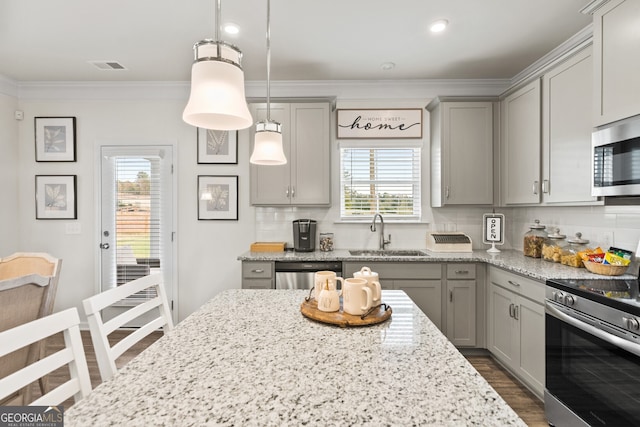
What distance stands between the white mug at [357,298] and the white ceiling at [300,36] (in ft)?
6.40

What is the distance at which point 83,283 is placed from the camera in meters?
3.69

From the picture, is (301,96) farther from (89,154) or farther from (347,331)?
(347,331)

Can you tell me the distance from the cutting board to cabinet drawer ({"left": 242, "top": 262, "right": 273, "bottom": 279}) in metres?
0.35

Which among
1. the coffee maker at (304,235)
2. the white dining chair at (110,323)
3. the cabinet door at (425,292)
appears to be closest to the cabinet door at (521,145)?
the cabinet door at (425,292)

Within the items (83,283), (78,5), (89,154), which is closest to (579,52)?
(78,5)

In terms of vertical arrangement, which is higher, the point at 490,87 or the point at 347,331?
the point at 490,87

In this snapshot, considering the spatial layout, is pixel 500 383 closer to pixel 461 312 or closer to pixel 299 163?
pixel 461 312

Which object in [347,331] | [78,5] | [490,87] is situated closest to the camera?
[347,331]

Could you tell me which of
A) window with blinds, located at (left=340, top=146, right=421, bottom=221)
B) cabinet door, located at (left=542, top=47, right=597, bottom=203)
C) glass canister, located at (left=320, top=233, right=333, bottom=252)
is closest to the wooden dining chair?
glass canister, located at (left=320, top=233, right=333, bottom=252)

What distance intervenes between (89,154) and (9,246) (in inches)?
50.9

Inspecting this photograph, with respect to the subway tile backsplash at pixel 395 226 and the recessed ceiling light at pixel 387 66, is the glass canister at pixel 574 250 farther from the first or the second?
the recessed ceiling light at pixel 387 66

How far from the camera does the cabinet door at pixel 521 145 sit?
107 inches

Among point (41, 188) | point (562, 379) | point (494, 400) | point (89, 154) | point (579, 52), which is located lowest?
point (562, 379)

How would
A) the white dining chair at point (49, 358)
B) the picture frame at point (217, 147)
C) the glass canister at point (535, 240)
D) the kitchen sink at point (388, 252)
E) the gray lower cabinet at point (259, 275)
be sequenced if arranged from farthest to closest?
the picture frame at point (217, 147)
the kitchen sink at point (388, 252)
the gray lower cabinet at point (259, 275)
the glass canister at point (535, 240)
the white dining chair at point (49, 358)
